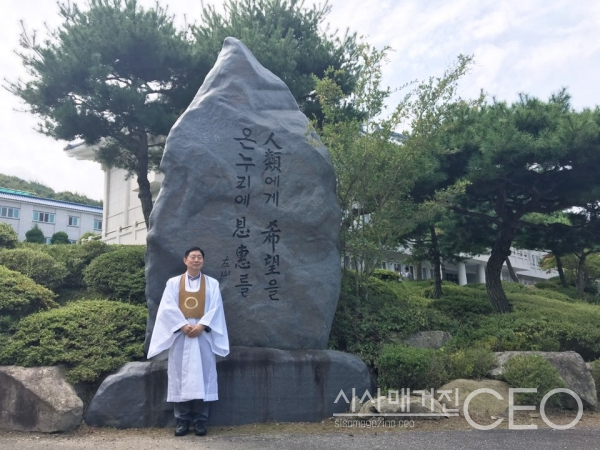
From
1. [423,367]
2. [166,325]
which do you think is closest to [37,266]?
[166,325]

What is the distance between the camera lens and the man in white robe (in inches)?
206

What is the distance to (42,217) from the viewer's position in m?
36.2

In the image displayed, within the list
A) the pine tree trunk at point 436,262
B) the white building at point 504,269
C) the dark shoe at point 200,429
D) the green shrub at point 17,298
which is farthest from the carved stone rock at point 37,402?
the white building at point 504,269

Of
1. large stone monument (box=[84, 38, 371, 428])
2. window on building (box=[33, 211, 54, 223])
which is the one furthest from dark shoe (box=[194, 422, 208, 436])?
window on building (box=[33, 211, 54, 223])

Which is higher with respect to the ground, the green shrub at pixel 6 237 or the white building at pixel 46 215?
the white building at pixel 46 215

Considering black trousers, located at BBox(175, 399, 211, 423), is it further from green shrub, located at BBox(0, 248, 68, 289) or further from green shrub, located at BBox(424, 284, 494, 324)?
green shrub, located at BBox(424, 284, 494, 324)

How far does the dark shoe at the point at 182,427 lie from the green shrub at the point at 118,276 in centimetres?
280

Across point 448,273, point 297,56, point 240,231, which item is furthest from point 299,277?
point 448,273

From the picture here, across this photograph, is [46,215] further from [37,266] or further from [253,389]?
[253,389]

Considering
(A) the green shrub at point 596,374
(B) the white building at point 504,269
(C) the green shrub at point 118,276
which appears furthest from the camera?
(B) the white building at point 504,269

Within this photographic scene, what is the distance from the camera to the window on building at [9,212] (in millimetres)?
34062

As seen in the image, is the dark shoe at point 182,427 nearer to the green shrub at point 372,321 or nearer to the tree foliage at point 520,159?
the green shrub at point 372,321

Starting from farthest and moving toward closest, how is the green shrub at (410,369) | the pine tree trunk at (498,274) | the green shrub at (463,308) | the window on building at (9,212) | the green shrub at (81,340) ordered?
1. the window on building at (9,212)
2. the pine tree trunk at (498,274)
3. the green shrub at (463,308)
4. the green shrub at (410,369)
5. the green shrub at (81,340)

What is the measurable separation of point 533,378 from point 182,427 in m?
3.81
